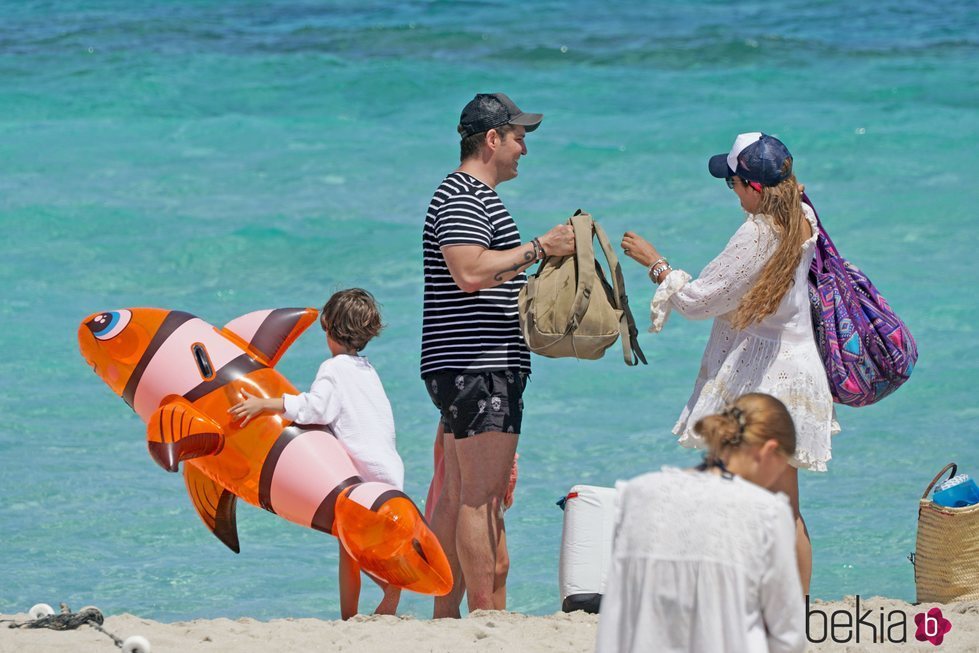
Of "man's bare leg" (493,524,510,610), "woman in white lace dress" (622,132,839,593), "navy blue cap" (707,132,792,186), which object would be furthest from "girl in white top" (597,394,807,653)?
"man's bare leg" (493,524,510,610)

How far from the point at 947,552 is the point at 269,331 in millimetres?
2632

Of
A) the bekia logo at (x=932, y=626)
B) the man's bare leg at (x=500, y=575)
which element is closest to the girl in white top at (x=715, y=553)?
the bekia logo at (x=932, y=626)

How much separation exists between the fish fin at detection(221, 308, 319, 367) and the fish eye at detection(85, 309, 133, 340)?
1.21ft

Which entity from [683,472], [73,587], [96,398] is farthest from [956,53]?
[683,472]

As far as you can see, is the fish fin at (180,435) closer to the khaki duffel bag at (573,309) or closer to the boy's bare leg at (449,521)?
the boy's bare leg at (449,521)

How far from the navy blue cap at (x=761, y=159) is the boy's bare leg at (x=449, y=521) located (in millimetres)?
1382

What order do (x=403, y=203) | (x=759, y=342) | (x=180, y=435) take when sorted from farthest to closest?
1. (x=403, y=203)
2. (x=180, y=435)
3. (x=759, y=342)

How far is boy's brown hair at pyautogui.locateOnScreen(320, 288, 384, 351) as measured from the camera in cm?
502

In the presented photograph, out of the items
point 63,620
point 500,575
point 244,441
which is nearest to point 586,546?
point 500,575

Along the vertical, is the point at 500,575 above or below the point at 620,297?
below

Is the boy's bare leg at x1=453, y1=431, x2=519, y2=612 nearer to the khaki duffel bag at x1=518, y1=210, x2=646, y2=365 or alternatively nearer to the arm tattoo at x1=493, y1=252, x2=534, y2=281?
the khaki duffel bag at x1=518, y1=210, x2=646, y2=365

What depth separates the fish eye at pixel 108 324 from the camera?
5277 millimetres

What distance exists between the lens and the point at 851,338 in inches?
180

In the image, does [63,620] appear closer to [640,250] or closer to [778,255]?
[640,250]
